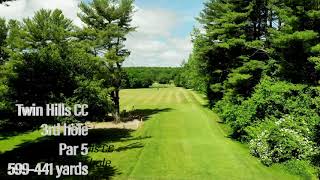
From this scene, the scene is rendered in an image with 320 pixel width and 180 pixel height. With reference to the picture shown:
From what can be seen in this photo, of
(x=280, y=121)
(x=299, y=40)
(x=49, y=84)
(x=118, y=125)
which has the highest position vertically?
(x=299, y=40)

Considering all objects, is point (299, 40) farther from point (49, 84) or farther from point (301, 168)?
point (49, 84)

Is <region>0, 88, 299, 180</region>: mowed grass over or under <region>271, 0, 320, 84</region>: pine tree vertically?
under

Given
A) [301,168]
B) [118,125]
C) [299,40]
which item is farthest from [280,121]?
[118,125]

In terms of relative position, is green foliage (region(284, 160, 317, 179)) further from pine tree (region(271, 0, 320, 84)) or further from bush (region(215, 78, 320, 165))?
pine tree (region(271, 0, 320, 84))

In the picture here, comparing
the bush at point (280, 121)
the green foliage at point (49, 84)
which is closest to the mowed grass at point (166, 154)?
the bush at point (280, 121)

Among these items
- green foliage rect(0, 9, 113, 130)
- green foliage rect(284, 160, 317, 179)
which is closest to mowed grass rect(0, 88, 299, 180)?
green foliage rect(284, 160, 317, 179)

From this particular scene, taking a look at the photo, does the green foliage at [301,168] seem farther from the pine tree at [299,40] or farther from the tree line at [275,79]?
the pine tree at [299,40]

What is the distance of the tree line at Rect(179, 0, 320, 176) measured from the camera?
25672mm

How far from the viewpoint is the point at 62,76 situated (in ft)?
109

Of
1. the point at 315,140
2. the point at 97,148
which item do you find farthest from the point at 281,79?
Result: the point at 97,148

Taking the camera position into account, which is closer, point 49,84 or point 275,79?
point 49,84

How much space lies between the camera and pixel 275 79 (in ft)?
117

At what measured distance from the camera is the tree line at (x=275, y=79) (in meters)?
25.7

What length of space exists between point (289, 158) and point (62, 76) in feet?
59.3
